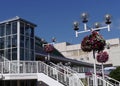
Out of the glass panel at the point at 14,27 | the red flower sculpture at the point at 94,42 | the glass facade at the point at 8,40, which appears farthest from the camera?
the glass panel at the point at 14,27

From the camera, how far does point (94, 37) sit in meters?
17.2

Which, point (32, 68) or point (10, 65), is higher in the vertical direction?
point (10, 65)

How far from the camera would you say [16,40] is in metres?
24.2

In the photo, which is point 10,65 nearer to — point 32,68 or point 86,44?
point 32,68

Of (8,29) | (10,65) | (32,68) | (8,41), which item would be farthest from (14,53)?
(32,68)

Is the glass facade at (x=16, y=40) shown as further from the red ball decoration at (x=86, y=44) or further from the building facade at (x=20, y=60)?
the red ball decoration at (x=86, y=44)

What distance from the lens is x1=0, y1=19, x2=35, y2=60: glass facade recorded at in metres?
24.1

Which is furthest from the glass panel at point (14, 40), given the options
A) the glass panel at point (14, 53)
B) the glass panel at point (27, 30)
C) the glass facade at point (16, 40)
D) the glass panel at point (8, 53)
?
the glass panel at point (27, 30)

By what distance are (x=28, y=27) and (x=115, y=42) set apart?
75726 millimetres

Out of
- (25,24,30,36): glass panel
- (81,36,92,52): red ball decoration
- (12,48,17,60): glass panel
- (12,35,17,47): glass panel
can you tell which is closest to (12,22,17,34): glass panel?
(12,35,17,47): glass panel

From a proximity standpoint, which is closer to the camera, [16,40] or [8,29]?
[16,40]

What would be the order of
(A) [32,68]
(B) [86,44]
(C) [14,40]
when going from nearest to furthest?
(B) [86,44]
(A) [32,68]
(C) [14,40]

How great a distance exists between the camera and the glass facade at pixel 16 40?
24.1 meters

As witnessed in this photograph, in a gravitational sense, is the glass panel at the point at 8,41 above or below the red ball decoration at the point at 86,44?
above
